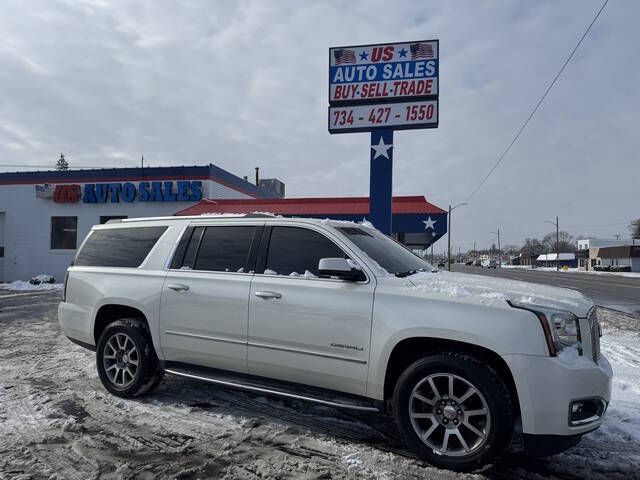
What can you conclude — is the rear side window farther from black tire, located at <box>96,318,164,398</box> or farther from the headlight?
the headlight

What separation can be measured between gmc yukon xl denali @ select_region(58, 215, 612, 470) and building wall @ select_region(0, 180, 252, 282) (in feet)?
57.2

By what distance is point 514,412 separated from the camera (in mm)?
3240

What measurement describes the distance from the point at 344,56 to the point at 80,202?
16620mm

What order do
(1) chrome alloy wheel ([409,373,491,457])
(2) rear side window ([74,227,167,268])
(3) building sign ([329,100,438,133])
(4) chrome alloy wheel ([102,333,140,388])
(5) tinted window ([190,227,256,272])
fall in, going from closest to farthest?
(1) chrome alloy wheel ([409,373,491,457]) < (5) tinted window ([190,227,256,272]) < (4) chrome alloy wheel ([102,333,140,388]) < (2) rear side window ([74,227,167,268]) < (3) building sign ([329,100,438,133])

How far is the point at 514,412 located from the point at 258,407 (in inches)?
100.0

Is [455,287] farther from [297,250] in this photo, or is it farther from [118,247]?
[118,247]

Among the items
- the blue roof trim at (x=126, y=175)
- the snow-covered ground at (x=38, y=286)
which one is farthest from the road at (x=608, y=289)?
the snow-covered ground at (x=38, y=286)

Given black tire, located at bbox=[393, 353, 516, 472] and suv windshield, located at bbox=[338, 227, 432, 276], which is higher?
suv windshield, located at bbox=[338, 227, 432, 276]

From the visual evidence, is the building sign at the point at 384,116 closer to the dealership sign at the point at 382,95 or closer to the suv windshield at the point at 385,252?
the dealership sign at the point at 382,95

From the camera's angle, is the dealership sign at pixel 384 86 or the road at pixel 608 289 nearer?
the dealership sign at pixel 384 86

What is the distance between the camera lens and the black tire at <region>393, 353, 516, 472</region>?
10.5 ft

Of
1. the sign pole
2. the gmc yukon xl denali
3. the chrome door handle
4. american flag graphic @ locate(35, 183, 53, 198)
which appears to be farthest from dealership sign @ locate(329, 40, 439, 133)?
american flag graphic @ locate(35, 183, 53, 198)

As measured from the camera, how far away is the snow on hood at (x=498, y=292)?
11.0 ft

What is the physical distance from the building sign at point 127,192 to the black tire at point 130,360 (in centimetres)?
1616
